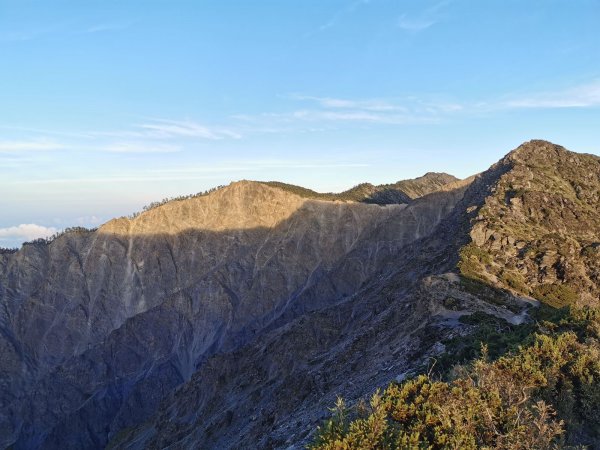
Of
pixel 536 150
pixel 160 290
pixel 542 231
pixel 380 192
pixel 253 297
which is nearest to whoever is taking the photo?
pixel 542 231

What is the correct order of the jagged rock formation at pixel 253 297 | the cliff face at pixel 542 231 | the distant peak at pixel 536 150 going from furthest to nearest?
the distant peak at pixel 536 150, the cliff face at pixel 542 231, the jagged rock formation at pixel 253 297

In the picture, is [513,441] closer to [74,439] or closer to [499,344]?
[499,344]

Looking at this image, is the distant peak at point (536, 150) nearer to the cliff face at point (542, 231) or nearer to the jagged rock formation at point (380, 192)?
the cliff face at point (542, 231)

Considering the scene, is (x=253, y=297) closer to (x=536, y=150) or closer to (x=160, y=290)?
(x=160, y=290)

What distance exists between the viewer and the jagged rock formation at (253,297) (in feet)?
147

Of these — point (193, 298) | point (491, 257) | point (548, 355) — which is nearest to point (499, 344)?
point (548, 355)

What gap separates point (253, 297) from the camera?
401 feet

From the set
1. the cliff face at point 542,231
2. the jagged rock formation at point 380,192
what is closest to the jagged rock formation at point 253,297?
the cliff face at point 542,231

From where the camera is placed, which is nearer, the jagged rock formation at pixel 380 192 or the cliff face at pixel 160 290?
the cliff face at pixel 160 290

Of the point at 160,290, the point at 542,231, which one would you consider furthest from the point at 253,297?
the point at 542,231

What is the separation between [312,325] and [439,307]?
25908mm

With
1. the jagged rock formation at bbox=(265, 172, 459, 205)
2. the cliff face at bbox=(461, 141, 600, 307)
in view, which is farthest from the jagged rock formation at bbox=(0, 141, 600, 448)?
the jagged rock formation at bbox=(265, 172, 459, 205)

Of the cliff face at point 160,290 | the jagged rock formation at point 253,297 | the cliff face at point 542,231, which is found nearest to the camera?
the jagged rock formation at point 253,297

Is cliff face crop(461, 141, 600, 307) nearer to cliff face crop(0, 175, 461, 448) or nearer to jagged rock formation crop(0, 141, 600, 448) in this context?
jagged rock formation crop(0, 141, 600, 448)
